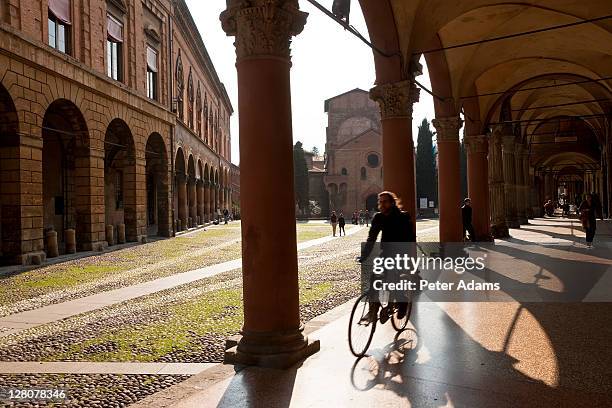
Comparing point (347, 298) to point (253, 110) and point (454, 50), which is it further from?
point (454, 50)

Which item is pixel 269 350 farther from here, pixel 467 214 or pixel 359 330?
pixel 467 214

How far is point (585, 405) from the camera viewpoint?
3561 mm

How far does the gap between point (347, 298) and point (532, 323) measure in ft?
9.96

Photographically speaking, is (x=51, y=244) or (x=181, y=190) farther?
(x=181, y=190)

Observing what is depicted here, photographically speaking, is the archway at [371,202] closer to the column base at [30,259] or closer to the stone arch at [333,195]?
the stone arch at [333,195]

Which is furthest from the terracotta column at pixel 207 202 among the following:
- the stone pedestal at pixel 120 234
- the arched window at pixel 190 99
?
the stone pedestal at pixel 120 234

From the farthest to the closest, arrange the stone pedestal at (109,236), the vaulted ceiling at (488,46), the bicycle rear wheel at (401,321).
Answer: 1. the stone pedestal at (109,236)
2. the vaulted ceiling at (488,46)
3. the bicycle rear wheel at (401,321)

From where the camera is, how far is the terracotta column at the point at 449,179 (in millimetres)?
13383

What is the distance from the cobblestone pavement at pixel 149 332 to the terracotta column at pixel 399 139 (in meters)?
2.04

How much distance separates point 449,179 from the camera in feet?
43.9

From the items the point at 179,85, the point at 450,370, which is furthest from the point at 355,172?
the point at 450,370

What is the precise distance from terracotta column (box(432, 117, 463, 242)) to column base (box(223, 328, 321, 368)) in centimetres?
934

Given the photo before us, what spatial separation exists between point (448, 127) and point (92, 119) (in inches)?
498

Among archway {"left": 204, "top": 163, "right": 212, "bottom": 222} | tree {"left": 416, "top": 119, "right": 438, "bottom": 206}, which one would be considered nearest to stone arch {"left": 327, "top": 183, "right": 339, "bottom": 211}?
tree {"left": 416, "top": 119, "right": 438, "bottom": 206}
